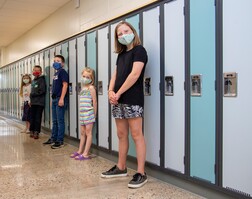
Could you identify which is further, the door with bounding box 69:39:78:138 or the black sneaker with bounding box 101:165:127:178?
the door with bounding box 69:39:78:138

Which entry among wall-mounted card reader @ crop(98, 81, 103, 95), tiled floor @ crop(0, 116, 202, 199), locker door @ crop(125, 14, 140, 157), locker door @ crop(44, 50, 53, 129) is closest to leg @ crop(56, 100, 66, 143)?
tiled floor @ crop(0, 116, 202, 199)

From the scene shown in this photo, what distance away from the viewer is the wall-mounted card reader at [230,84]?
218 centimetres

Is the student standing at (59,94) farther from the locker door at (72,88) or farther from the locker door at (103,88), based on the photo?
the locker door at (103,88)

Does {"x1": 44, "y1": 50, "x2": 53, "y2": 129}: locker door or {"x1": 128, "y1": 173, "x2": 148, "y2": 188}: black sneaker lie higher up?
{"x1": 44, "y1": 50, "x2": 53, "y2": 129}: locker door

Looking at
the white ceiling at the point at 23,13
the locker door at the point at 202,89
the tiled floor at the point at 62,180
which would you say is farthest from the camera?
the white ceiling at the point at 23,13

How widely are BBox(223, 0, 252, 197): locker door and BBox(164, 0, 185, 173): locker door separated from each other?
19.2 inches

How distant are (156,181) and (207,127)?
875 millimetres

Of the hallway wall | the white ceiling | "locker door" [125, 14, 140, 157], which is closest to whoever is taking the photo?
"locker door" [125, 14, 140, 157]

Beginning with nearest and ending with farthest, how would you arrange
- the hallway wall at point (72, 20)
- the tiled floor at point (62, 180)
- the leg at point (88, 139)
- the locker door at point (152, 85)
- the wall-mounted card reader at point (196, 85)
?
the wall-mounted card reader at point (196, 85)
the tiled floor at point (62, 180)
the locker door at point (152, 85)
the hallway wall at point (72, 20)
the leg at point (88, 139)

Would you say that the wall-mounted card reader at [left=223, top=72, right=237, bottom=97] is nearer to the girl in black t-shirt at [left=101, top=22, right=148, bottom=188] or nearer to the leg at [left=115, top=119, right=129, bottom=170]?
the girl in black t-shirt at [left=101, top=22, right=148, bottom=188]

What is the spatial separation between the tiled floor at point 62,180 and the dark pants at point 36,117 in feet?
4.37

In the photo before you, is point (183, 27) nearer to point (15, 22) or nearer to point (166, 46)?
point (166, 46)

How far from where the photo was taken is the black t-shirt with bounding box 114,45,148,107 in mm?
2797

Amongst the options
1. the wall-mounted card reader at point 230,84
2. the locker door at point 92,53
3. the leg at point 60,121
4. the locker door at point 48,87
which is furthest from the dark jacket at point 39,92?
the wall-mounted card reader at point 230,84
